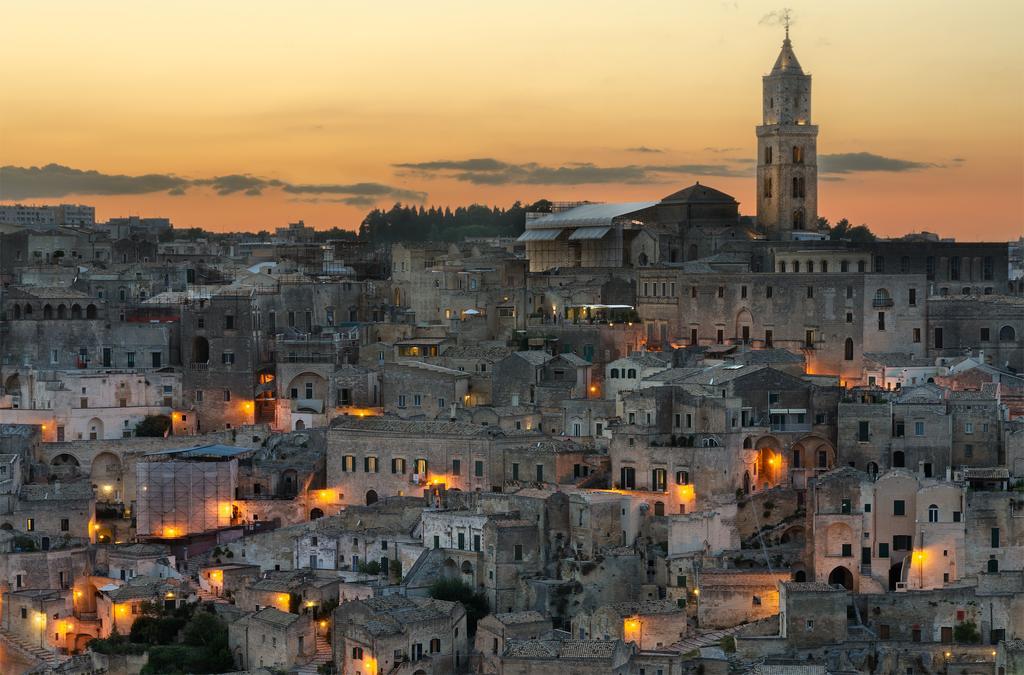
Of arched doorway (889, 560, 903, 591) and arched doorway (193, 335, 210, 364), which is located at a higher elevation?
arched doorway (193, 335, 210, 364)

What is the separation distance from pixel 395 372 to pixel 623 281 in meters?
9.49

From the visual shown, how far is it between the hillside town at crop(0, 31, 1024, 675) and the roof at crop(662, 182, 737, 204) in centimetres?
22

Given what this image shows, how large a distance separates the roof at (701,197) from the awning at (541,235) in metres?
3.76

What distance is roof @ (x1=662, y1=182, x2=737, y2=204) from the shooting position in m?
66.3

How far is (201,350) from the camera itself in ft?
194

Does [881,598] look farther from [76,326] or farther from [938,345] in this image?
[76,326]

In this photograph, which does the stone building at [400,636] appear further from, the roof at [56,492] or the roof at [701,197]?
the roof at [701,197]

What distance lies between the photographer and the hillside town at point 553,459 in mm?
42531

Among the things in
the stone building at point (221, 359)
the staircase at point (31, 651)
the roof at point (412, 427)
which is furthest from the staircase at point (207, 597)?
Result: the stone building at point (221, 359)

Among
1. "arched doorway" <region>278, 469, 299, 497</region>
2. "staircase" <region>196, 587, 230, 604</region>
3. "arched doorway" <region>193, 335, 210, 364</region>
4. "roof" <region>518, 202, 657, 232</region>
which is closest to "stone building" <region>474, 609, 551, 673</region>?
"staircase" <region>196, 587, 230, 604</region>

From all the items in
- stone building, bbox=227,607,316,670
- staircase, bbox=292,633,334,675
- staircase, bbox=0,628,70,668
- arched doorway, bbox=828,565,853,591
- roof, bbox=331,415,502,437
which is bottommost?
staircase, bbox=0,628,70,668

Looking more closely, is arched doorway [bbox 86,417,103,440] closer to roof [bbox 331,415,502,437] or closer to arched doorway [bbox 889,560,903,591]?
roof [bbox 331,415,502,437]

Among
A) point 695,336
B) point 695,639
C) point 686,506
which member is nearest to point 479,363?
point 695,336

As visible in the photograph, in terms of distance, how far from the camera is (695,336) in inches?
2275
